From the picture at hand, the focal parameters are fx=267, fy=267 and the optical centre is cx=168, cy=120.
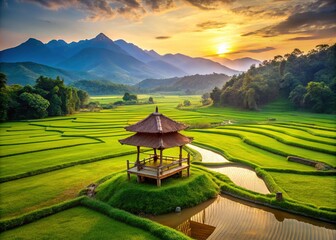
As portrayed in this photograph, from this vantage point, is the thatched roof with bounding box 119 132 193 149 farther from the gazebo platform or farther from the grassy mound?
the grassy mound

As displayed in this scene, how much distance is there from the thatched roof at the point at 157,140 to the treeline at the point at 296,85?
185 feet

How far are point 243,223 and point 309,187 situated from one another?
24.1 ft

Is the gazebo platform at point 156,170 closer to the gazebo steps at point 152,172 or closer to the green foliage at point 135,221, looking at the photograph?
the gazebo steps at point 152,172

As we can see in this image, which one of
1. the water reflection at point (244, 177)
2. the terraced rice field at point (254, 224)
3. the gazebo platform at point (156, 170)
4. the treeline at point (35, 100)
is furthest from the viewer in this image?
the treeline at point (35, 100)

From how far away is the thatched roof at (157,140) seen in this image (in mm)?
17719

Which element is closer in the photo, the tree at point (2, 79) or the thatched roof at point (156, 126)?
the thatched roof at point (156, 126)

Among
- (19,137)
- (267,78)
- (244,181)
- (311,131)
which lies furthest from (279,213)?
(267,78)

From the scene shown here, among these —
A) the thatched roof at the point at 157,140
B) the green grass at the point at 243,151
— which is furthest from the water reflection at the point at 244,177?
the thatched roof at the point at 157,140

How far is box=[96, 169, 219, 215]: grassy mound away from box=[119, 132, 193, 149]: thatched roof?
2.68m

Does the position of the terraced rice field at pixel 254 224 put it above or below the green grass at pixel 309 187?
below

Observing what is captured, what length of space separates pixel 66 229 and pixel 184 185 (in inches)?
303

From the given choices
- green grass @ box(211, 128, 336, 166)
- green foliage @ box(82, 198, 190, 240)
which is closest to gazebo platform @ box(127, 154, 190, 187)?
green foliage @ box(82, 198, 190, 240)

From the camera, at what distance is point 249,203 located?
17.5m

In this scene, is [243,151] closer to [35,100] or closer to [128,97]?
[35,100]
